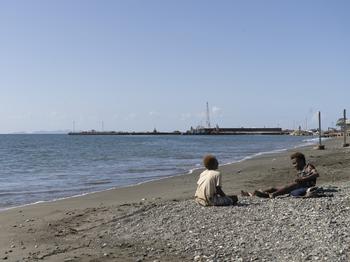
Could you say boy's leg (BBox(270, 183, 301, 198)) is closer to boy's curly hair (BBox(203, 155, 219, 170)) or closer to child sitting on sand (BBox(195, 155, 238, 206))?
child sitting on sand (BBox(195, 155, 238, 206))

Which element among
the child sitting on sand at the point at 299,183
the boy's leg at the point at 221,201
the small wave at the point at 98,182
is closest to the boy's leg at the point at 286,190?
→ the child sitting on sand at the point at 299,183

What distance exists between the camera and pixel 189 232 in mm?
8750

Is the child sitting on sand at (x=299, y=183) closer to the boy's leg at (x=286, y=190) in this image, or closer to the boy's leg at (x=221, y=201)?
the boy's leg at (x=286, y=190)

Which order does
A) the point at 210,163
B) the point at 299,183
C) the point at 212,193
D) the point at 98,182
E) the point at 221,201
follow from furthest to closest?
the point at 98,182 < the point at 299,183 < the point at 210,163 < the point at 212,193 < the point at 221,201

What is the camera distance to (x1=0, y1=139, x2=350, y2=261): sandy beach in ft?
24.5

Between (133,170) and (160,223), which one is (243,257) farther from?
(133,170)

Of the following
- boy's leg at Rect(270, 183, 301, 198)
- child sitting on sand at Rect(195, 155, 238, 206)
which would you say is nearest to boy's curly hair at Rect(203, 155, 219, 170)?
child sitting on sand at Rect(195, 155, 238, 206)

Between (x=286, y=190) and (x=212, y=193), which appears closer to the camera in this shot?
(x=212, y=193)

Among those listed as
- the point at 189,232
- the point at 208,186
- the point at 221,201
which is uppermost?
the point at 208,186

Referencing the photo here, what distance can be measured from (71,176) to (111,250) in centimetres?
1811

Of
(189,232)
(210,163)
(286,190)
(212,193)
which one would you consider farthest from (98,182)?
(189,232)

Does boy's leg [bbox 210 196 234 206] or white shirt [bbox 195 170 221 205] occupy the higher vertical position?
white shirt [bbox 195 170 221 205]

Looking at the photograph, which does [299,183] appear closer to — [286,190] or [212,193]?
[286,190]

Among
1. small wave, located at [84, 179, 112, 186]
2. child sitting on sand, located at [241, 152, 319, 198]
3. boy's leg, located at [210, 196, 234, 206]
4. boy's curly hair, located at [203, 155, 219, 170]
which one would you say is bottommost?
small wave, located at [84, 179, 112, 186]
